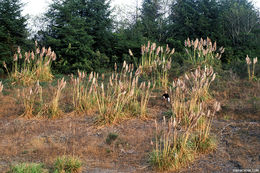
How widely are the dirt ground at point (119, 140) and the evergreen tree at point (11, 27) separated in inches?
250

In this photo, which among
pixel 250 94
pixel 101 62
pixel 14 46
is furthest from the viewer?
pixel 101 62

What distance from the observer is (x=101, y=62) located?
15.1 metres

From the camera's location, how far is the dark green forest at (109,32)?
46.8ft

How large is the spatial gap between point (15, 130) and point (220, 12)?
1263 cm

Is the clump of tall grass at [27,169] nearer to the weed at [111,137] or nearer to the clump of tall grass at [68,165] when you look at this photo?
the clump of tall grass at [68,165]

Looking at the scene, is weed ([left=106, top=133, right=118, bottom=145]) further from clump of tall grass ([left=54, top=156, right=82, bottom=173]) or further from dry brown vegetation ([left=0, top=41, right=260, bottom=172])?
clump of tall grass ([left=54, top=156, right=82, bottom=173])

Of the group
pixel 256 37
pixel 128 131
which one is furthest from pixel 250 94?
pixel 256 37

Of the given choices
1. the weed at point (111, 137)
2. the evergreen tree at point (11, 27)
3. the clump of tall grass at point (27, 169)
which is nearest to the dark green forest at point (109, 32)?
the evergreen tree at point (11, 27)

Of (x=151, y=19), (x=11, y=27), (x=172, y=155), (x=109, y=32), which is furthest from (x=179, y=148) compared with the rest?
(x=151, y=19)

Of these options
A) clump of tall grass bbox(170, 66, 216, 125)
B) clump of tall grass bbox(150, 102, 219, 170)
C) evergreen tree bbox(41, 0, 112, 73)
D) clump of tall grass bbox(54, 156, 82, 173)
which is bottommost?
clump of tall grass bbox(54, 156, 82, 173)

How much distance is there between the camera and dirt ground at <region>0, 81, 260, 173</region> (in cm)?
489

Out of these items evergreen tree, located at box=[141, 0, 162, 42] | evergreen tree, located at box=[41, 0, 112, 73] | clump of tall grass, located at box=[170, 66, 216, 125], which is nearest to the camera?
clump of tall grass, located at box=[170, 66, 216, 125]

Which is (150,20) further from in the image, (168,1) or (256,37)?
(256,37)

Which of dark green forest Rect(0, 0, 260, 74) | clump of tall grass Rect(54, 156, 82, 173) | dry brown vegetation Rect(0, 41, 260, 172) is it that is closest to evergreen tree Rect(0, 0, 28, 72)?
dark green forest Rect(0, 0, 260, 74)
